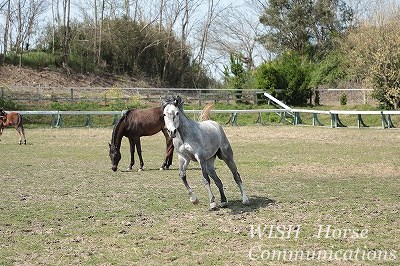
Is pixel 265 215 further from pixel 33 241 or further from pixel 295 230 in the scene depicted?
pixel 33 241

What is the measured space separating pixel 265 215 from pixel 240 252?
1.92 meters

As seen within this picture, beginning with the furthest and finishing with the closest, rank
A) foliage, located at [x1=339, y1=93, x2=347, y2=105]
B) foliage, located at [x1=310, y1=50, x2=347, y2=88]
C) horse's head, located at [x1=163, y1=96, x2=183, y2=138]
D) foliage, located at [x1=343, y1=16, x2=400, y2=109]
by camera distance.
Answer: foliage, located at [x1=310, y1=50, x2=347, y2=88]
foliage, located at [x1=339, y1=93, x2=347, y2=105]
foliage, located at [x1=343, y1=16, x2=400, y2=109]
horse's head, located at [x1=163, y1=96, x2=183, y2=138]

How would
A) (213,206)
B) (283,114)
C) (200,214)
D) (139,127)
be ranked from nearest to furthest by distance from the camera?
(200,214), (213,206), (139,127), (283,114)

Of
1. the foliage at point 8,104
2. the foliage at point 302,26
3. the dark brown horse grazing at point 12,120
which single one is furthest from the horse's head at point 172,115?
the foliage at point 302,26

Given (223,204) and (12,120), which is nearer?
(223,204)

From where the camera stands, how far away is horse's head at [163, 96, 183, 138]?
333 inches

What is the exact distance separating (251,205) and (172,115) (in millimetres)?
1978

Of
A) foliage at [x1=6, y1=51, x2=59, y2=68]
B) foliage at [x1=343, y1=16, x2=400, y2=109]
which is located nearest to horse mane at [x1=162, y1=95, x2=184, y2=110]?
foliage at [x1=343, y1=16, x2=400, y2=109]

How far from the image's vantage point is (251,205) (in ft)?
30.2

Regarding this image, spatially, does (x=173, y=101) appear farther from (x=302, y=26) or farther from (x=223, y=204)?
(x=302, y=26)

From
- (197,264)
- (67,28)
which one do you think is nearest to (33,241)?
(197,264)

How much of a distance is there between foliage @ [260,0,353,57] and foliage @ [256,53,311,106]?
50.9ft

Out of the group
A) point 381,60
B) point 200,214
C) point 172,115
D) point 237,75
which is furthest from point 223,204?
point 237,75

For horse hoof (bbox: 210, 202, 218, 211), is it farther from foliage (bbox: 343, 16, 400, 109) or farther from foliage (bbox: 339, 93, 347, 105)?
foliage (bbox: 339, 93, 347, 105)
